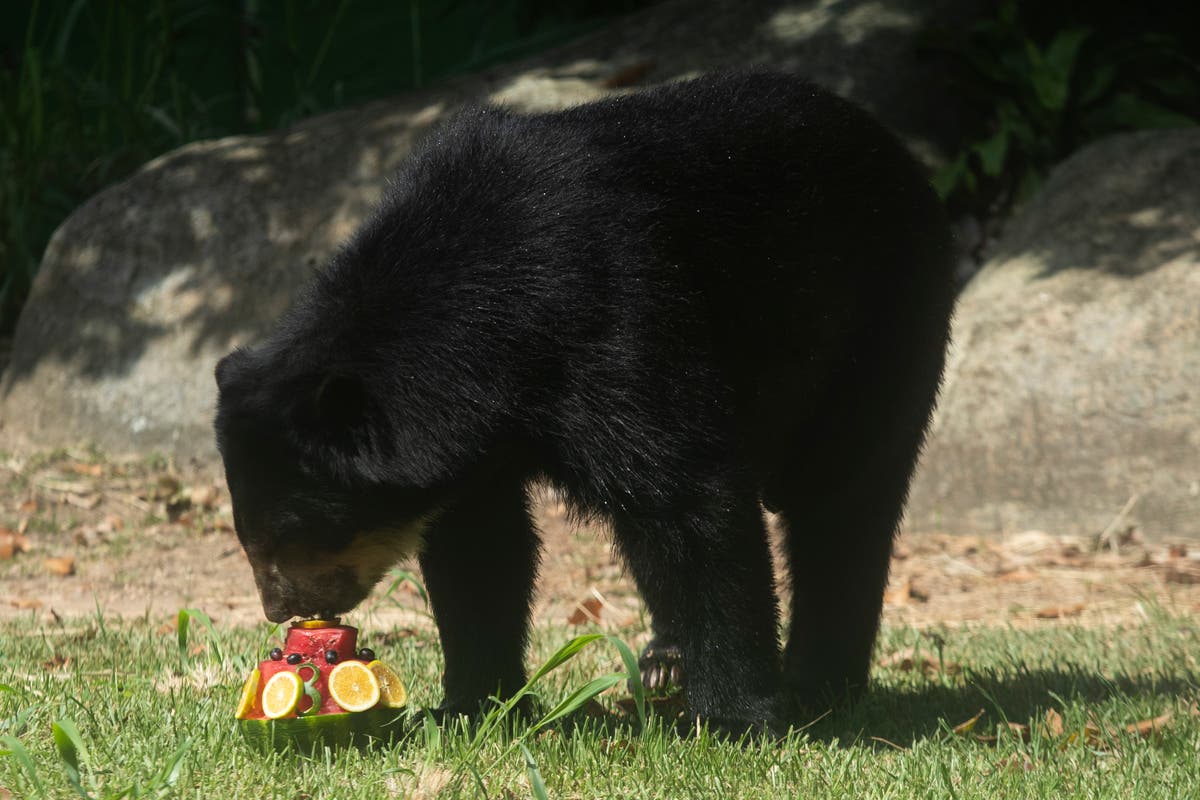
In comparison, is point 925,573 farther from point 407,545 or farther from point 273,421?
point 273,421

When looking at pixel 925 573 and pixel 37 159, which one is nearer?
pixel 925 573

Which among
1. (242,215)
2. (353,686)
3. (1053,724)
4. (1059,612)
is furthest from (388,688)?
(242,215)

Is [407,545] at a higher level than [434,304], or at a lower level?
lower

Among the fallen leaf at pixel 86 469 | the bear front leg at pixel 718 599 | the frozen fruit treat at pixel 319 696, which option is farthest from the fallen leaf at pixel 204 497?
the bear front leg at pixel 718 599

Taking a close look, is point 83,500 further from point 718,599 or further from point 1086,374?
point 1086,374

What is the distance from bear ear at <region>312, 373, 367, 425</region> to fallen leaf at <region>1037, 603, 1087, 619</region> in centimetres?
376

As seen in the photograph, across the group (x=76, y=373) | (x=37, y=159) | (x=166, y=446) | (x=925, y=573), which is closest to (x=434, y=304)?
(x=925, y=573)

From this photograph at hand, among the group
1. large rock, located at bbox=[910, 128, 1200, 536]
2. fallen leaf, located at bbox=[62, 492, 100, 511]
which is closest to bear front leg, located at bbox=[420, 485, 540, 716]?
large rock, located at bbox=[910, 128, 1200, 536]

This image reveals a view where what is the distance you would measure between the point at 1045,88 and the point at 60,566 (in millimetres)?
6399

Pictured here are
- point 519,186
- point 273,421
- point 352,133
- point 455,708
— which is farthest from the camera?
point 352,133

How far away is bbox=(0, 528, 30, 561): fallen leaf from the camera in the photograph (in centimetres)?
663

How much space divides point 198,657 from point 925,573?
3708 mm

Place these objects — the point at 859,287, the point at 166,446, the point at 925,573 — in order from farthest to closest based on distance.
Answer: the point at 166,446 → the point at 925,573 → the point at 859,287

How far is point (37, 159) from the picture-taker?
10.0 m
